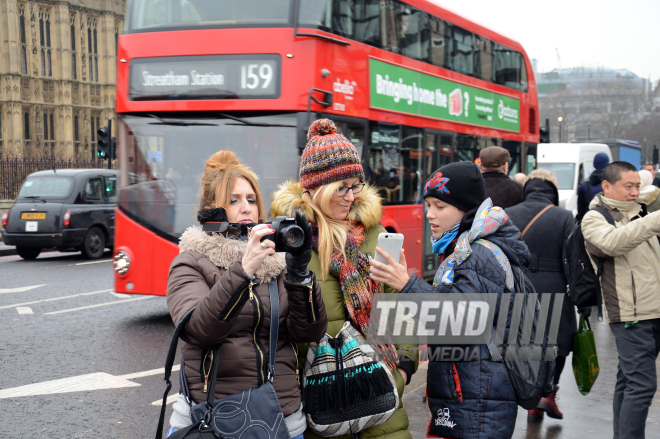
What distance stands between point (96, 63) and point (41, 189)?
36067 millimetres

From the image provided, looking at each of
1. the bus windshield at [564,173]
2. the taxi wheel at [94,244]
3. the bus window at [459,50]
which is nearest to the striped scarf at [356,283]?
the bus window at [459,50]

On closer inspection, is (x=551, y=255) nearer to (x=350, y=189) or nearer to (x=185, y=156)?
(x=350, y=189)

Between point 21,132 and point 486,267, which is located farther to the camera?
point 21,132

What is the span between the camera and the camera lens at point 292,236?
6.52 ft

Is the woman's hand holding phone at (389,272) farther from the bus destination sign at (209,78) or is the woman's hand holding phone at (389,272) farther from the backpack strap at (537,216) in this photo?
the bus destination sign at (209,78)

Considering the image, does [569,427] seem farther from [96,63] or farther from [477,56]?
[96,63]

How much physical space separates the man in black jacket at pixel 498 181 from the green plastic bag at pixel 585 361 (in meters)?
1.60

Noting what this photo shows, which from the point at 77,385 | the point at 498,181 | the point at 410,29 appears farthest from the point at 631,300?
the point at 410,29

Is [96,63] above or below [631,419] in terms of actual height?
above

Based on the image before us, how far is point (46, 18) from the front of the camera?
4406 cm

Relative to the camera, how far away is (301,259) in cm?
208

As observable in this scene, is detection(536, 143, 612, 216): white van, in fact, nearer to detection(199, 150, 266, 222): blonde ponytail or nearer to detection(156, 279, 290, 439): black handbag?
detection(199, 150, 266, 222): blonde ponytail

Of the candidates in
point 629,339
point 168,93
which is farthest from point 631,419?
point 168,93

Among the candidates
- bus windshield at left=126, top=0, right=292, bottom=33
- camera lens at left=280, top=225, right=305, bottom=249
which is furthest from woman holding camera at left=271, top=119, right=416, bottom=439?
bus windshield at left=126, top=0, right=292, bottom=33
